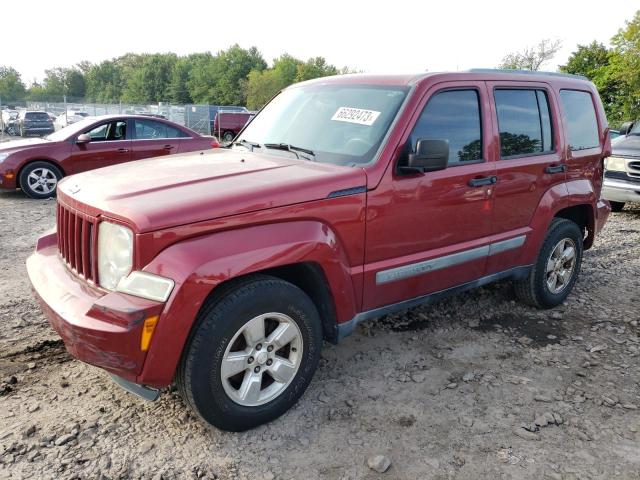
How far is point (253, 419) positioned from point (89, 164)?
8.03m

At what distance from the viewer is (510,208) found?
3990 millimetres

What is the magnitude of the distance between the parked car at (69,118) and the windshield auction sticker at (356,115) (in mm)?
27348

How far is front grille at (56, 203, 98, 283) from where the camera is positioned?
2705 millimetres

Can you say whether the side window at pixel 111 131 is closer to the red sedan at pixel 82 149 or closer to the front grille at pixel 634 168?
the red sedan at pixel 82 149

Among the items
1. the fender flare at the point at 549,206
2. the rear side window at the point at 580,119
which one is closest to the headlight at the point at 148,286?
the fender flare at the point at 549,206

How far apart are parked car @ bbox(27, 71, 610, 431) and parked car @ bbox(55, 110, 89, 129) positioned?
27.4m

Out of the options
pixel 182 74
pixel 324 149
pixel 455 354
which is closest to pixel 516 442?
Result: pixel 455 354

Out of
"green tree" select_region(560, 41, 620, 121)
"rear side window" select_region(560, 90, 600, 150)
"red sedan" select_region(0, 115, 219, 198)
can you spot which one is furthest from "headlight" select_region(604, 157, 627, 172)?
"green tree" select_region(560, 41, 620, 121)

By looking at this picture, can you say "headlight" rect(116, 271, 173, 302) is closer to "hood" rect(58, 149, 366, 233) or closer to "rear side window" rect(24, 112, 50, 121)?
"hood" rect(58, 149, 366, 233)

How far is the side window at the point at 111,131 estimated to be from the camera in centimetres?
966

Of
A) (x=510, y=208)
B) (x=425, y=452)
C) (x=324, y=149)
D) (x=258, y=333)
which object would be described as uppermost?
(x=324, y=149)

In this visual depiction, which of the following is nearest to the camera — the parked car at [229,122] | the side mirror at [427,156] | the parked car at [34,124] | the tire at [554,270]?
the side mirror at [427,156]

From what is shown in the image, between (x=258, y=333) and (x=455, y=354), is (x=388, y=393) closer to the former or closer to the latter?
(x=455, y=354)

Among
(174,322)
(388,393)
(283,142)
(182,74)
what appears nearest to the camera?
(174,322)
